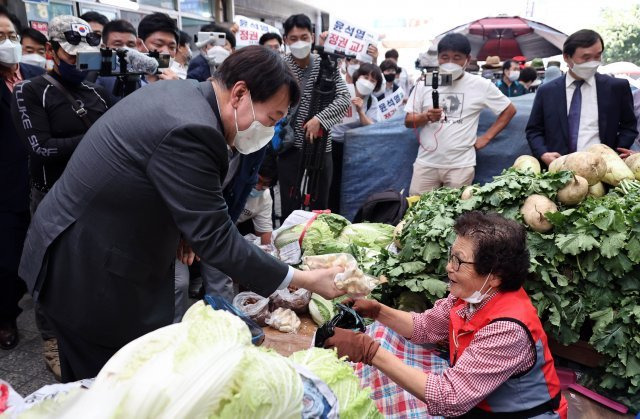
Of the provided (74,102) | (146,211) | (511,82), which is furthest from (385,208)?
(511,82)

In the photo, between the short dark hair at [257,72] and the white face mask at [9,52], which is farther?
the white face mask at [9,52]

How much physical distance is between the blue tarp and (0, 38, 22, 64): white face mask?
133 inches

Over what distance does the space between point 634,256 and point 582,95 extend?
89.4 inches

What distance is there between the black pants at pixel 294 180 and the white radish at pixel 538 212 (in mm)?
2483

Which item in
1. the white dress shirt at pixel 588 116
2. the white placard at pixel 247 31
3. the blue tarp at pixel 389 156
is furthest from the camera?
the white placard at pixel 247 31

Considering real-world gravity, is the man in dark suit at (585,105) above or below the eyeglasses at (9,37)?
below

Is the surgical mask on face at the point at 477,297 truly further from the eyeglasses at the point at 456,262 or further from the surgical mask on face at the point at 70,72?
the surgical mask on face at the point at 70,72

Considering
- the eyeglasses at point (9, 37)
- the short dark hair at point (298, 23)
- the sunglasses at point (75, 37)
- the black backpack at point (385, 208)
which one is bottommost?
the black backpack at point (385, 208)

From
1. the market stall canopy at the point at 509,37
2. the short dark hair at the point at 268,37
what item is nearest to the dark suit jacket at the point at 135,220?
the short dark hair at the point at 268,37

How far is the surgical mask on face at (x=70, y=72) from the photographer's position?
3.10m

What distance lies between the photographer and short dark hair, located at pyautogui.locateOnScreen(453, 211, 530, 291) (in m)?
1.94

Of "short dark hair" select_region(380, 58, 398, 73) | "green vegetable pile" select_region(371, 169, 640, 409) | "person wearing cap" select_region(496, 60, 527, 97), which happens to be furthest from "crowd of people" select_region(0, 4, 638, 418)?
"person wearing cap" select_region(496, 60, 527, 97)

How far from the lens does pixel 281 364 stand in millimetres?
1091

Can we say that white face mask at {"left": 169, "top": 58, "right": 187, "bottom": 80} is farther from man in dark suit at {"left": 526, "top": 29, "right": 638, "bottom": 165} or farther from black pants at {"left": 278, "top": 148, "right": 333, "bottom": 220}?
man in dark suit at {"left": 526, "top": 29, "right": 638, "bottom": 165}
